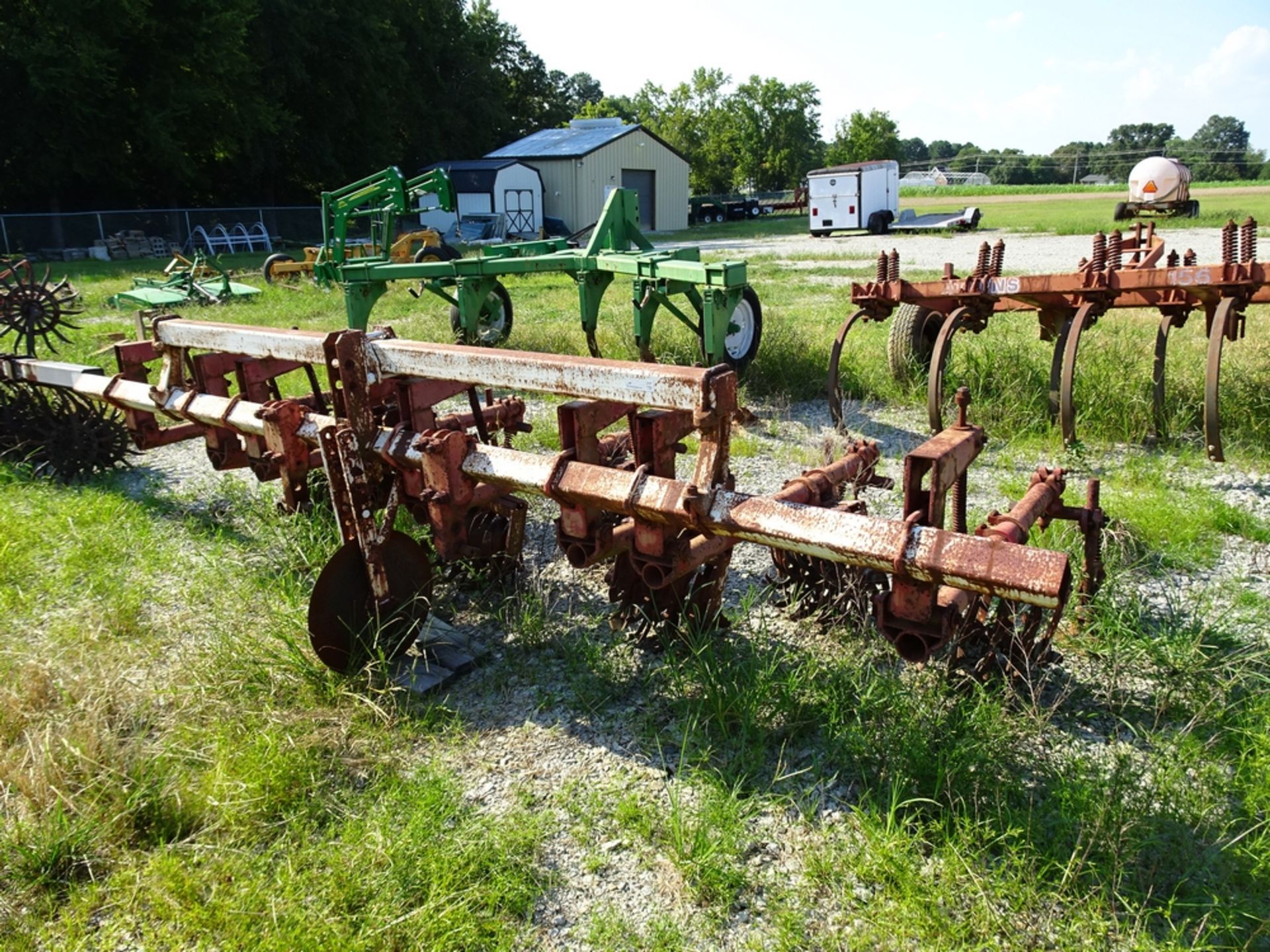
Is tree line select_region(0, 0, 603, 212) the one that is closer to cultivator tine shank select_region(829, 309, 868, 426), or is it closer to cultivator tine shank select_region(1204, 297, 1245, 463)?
cultivator tine shank select_region(829, 309, 868, 426)

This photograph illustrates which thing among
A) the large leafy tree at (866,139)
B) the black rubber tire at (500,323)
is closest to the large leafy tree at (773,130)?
the large leafy tree at (866,139)

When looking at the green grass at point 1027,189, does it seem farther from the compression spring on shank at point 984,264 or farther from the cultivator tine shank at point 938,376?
the cultivator tine shank at point 938,376

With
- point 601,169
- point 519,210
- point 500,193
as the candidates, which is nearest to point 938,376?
point 500,193

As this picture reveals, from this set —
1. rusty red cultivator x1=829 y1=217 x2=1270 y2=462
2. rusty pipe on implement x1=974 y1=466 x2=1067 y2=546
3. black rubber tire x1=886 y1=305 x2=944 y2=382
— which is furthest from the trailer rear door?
rusty pipe on implement x1=974 y1=466 x2=1067 y2=546

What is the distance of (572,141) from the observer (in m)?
33.4

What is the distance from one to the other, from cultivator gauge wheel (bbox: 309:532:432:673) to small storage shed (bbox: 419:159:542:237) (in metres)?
27.7

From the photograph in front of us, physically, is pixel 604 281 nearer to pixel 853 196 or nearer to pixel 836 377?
pixel 836 377

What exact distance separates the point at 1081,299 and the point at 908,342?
1.49m

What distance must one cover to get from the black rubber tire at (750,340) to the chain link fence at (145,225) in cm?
2278

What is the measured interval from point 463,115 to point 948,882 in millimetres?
42009

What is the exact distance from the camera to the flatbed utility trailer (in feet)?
22.9

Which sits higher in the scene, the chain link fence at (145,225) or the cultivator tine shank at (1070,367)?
the chain link fence at (145,225)

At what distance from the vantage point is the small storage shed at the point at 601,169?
104 ft

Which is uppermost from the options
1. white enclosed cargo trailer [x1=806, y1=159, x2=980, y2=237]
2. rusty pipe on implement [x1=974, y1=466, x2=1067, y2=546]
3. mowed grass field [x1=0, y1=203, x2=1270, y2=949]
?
white enclosed cargo trailer [x1=806, y1=159, x2=980, y2=237]
